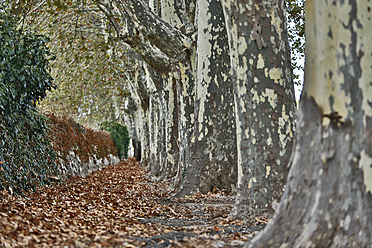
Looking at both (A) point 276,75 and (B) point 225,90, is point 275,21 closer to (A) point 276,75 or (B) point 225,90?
(A) point 276,75

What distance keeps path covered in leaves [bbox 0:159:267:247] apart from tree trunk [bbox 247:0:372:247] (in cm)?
130

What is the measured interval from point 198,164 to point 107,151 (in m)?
19.5

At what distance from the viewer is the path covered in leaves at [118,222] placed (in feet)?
15.2

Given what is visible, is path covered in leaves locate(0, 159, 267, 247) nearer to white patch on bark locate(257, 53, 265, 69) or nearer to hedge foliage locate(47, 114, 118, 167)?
white patch on bark locate(257, 53, 265, 69)

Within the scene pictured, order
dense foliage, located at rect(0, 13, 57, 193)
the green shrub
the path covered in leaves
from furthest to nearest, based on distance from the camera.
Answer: the green shrub → dense foliage, located at rect(0, 13, 57, 193) → the path covered in leaves

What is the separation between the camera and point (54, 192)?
10180mm

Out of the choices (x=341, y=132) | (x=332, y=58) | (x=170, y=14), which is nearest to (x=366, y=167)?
(x=341, y=132)

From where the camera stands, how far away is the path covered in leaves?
183 inches

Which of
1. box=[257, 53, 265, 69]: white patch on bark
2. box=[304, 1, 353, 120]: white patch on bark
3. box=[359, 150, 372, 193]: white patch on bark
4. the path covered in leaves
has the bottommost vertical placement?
the path covered in leaves

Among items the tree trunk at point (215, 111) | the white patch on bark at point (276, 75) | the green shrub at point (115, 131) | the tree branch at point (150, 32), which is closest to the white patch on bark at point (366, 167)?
the white patch on bark at point (276, 75)

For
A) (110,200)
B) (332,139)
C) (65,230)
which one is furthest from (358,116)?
(110,200)

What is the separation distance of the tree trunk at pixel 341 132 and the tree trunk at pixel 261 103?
2578 millimetres

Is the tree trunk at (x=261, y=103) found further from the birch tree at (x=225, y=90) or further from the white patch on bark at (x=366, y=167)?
the white patch on bark at (x=366, y=167)

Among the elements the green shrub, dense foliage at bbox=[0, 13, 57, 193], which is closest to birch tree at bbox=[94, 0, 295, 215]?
dense foliage at bbox=[0, 13, 57, 193]
